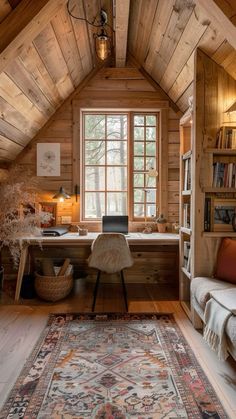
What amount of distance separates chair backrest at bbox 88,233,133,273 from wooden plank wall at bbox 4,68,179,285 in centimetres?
98

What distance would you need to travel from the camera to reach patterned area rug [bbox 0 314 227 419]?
5.17 feet

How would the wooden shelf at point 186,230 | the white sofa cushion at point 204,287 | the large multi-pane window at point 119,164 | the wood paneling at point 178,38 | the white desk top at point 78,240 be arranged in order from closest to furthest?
1. the wood paneling at point 178,38
2. the white sofa cushion at point 204,287
3. the wooden shelf at point 186,230
4. the white desk top at point 78,240
5. the large multi-pane window at point 119,164

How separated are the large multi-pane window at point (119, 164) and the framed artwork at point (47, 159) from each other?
359mm

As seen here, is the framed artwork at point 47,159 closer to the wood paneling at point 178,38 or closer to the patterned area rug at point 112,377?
the wood paneling at point 178,38

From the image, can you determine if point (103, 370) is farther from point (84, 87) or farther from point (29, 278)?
point (84, 87)

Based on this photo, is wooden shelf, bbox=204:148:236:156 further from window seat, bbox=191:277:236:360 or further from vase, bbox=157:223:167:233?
vase, bbox=157:223:167:233

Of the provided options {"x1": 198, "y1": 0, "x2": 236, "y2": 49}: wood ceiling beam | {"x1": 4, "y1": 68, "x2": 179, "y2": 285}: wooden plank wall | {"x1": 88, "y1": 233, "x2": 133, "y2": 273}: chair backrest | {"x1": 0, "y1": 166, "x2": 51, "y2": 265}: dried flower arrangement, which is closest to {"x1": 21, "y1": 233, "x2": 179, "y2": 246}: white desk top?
{"x1": 0, "y1": 166, "x2": 51, "y2": 265}: dried flower arrangement

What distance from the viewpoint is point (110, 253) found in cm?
286

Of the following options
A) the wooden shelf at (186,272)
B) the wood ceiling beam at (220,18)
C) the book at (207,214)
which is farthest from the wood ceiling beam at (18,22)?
the wooden shelf at (186,272)

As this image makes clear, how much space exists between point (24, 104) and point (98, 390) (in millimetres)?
2564

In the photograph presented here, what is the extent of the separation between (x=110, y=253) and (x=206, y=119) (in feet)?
4.86

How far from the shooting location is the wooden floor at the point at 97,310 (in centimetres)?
184

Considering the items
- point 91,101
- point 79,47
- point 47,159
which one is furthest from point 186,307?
point 79,47

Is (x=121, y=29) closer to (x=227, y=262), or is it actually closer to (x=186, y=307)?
(x=227, y=262)
